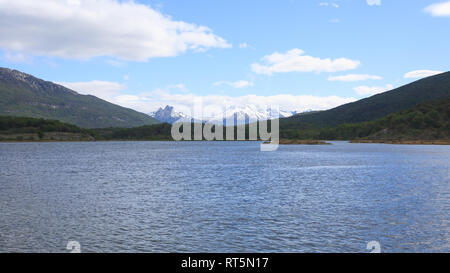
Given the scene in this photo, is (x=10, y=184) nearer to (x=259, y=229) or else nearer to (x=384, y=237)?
(x=259, y=229)

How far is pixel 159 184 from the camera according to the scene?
63.2m

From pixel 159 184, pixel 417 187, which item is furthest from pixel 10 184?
pixel 417 187

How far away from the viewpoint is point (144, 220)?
113 feet

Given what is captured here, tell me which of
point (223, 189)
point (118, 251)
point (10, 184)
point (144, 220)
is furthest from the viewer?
point (10, 184)

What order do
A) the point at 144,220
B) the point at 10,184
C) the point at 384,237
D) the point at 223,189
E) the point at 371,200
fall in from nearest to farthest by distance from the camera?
the point at 384,237
the point at 144,220
the point at 371,200
the point at 223,189
the point at 10,184

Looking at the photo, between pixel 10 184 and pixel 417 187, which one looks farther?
pixel 10 184
